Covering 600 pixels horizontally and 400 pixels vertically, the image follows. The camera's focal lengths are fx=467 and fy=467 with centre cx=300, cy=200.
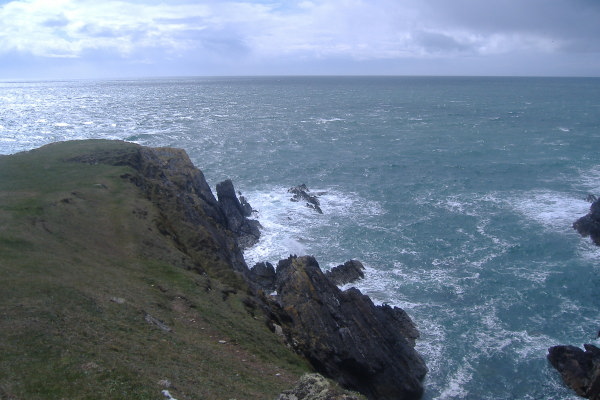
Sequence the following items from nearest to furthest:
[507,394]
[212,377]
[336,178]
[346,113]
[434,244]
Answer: [212,377], [507,394], [434,244], [336,178], [346,113]

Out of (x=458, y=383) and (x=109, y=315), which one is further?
(x=458, y=383)

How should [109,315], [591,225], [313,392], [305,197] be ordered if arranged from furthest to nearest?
[305,197]
[591,225]
[109,315]
[313,392]

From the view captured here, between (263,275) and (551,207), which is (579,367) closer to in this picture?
(263,275)

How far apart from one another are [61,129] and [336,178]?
67.5 m

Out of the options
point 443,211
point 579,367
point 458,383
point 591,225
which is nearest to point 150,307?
point 458,383

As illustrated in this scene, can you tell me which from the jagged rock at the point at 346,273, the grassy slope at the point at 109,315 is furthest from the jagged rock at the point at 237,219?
the grassy slope at the point at 109,315

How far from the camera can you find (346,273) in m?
41.9

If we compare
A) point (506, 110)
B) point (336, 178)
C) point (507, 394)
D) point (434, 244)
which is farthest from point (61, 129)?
point (506, 110)

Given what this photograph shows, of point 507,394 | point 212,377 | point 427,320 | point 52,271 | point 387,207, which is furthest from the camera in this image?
point 387,207

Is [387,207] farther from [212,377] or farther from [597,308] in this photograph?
[212,377]

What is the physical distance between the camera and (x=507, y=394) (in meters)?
29.0

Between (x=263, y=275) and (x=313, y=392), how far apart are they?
2533cm

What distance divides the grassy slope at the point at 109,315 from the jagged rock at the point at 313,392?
6.37 ft

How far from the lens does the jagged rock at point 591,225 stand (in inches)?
1942
